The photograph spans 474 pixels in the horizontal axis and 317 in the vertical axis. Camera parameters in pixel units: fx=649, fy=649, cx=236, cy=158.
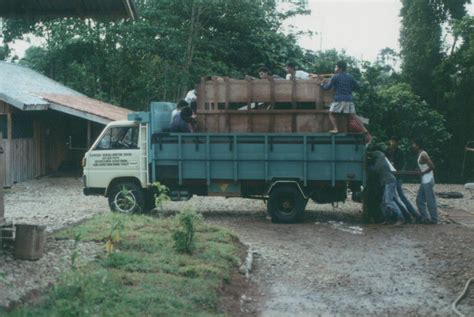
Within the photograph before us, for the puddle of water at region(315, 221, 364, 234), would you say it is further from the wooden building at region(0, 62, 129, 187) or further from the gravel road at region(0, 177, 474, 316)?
the wooden building at region(0, 62, 129, 187)

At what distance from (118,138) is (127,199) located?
4.40ft

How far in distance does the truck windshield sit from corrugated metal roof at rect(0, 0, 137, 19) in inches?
211

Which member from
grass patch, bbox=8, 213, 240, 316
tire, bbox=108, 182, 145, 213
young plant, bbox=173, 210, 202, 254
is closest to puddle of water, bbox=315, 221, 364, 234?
grass patch, bbox=8, 213, 240, 316

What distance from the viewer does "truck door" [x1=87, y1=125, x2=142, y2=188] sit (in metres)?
13.9

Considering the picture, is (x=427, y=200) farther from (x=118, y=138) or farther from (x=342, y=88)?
(x=118, y=138)

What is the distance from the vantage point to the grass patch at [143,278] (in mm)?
6449

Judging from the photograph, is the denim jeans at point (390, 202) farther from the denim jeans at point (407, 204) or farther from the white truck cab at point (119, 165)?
the white truck cab at point (119, 165)

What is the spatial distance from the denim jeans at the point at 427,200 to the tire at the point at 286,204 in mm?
2448

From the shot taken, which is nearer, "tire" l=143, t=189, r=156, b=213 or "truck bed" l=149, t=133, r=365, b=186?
"truck bed" l=149, t=133, r=365, b=186

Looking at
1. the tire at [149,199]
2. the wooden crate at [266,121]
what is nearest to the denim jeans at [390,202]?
the wooden crate at [266,121]

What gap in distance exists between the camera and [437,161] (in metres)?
29.2

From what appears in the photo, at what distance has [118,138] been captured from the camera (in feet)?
46.3

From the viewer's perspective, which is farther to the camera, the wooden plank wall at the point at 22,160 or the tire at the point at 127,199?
the wooden plank wall at the point at 22,160


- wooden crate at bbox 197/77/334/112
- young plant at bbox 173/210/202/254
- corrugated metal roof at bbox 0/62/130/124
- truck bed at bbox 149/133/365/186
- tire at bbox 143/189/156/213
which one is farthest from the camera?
corrugated metal roof at bbox 0/62/130/124
